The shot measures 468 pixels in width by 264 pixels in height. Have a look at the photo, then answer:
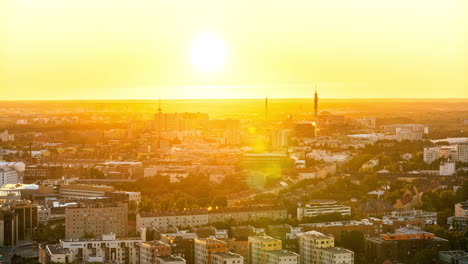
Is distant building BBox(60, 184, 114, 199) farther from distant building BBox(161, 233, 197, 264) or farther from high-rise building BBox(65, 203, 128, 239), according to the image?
distant building BBox(161, 233, 197, 264)

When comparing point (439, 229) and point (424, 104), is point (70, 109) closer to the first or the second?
point (424, 104)

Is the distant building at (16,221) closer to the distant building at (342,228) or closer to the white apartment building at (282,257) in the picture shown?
the distant building at (342,228)

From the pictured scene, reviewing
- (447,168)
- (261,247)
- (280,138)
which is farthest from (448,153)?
(261,247)

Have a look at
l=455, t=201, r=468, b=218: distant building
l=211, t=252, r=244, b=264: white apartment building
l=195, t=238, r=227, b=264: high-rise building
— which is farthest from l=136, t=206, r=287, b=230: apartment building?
l=211, t=252, r=244, b=264: white apartment building

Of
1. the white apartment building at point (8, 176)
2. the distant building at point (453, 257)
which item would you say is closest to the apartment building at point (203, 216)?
the distant building at point (453, 257)

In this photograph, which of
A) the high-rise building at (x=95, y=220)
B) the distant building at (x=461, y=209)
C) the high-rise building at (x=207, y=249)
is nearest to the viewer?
the high-rise building at (x=207, y=249)

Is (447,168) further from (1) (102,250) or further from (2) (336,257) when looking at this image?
(1) (102,250)
